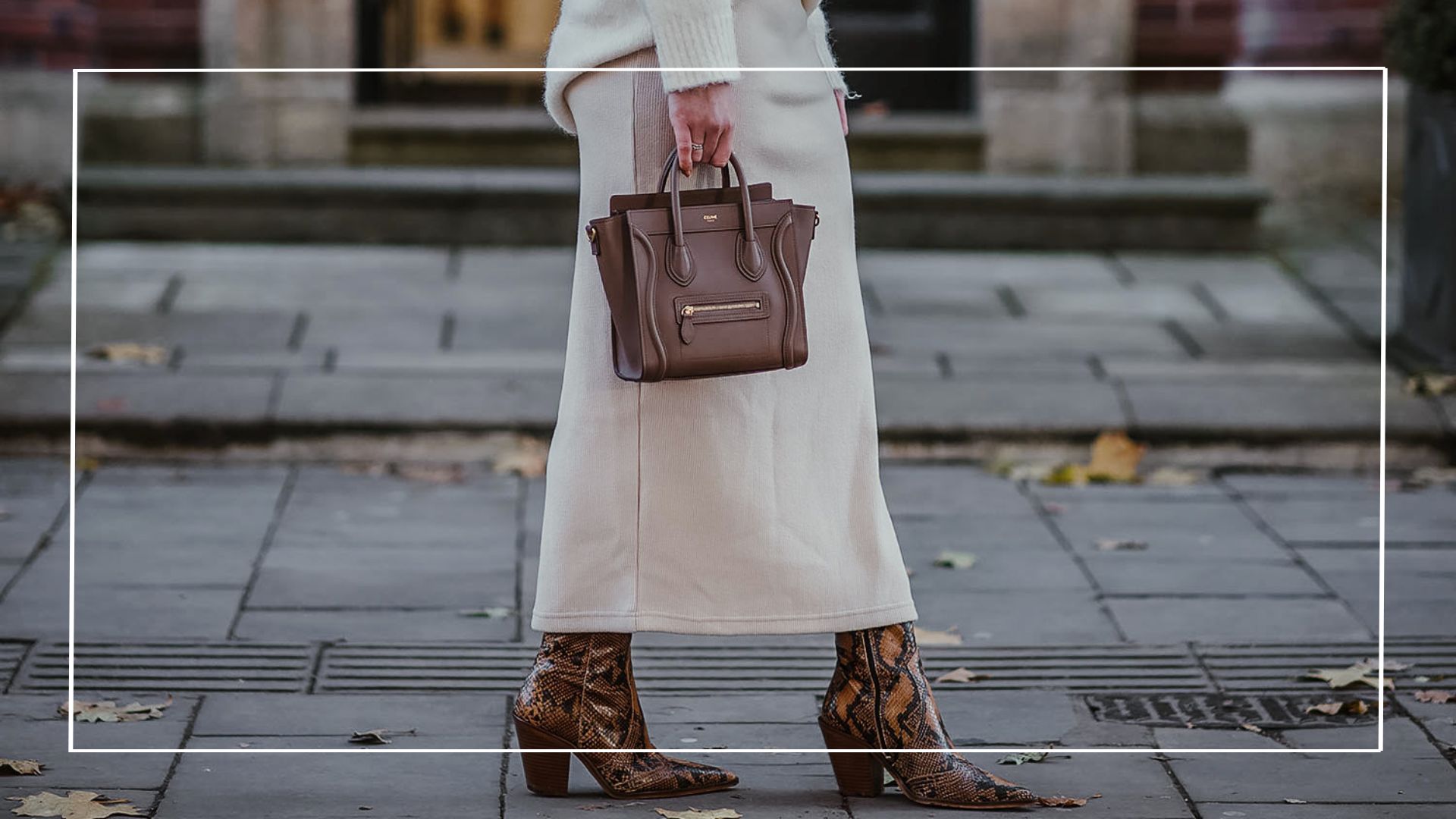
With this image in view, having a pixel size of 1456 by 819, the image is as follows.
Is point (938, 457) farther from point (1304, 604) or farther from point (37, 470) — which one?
point (37, 470)

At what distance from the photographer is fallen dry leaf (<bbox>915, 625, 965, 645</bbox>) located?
13.9 ft

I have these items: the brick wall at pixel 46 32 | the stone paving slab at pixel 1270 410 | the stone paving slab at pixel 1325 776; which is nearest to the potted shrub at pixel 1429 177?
the stone paving slab at pixel 1270 410

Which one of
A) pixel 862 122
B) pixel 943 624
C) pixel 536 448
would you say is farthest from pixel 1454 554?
pixel 862 122

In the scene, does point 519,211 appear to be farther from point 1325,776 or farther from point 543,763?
point 1325,776

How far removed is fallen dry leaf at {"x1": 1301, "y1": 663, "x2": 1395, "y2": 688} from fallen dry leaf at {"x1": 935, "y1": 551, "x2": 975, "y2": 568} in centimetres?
103

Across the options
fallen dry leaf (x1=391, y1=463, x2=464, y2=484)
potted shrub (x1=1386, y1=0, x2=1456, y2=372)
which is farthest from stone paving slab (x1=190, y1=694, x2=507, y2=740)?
potted shrub (x1=1386, y1=0, x2=1456, y2=372)

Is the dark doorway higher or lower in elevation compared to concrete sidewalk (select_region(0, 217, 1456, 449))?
higher

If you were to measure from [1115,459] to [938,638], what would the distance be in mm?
1914

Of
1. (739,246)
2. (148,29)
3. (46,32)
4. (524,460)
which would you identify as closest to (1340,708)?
(739,246)

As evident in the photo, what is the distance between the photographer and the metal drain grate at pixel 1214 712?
12.2 ft

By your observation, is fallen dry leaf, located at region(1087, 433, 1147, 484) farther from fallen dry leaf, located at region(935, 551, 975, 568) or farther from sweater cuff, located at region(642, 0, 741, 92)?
sweater cuff, located at region(642, 0, 741, 92)

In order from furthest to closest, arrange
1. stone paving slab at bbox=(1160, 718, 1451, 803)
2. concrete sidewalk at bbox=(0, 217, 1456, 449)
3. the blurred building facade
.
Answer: the blurred building facade, concrete sidewalk at bbox=(0, 217, 1456, 449), stone paving slab at bbox=(1160, 718, 1451, 803)

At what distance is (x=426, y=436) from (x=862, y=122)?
4317 millimetres

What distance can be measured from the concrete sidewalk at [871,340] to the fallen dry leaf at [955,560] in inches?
48.6
